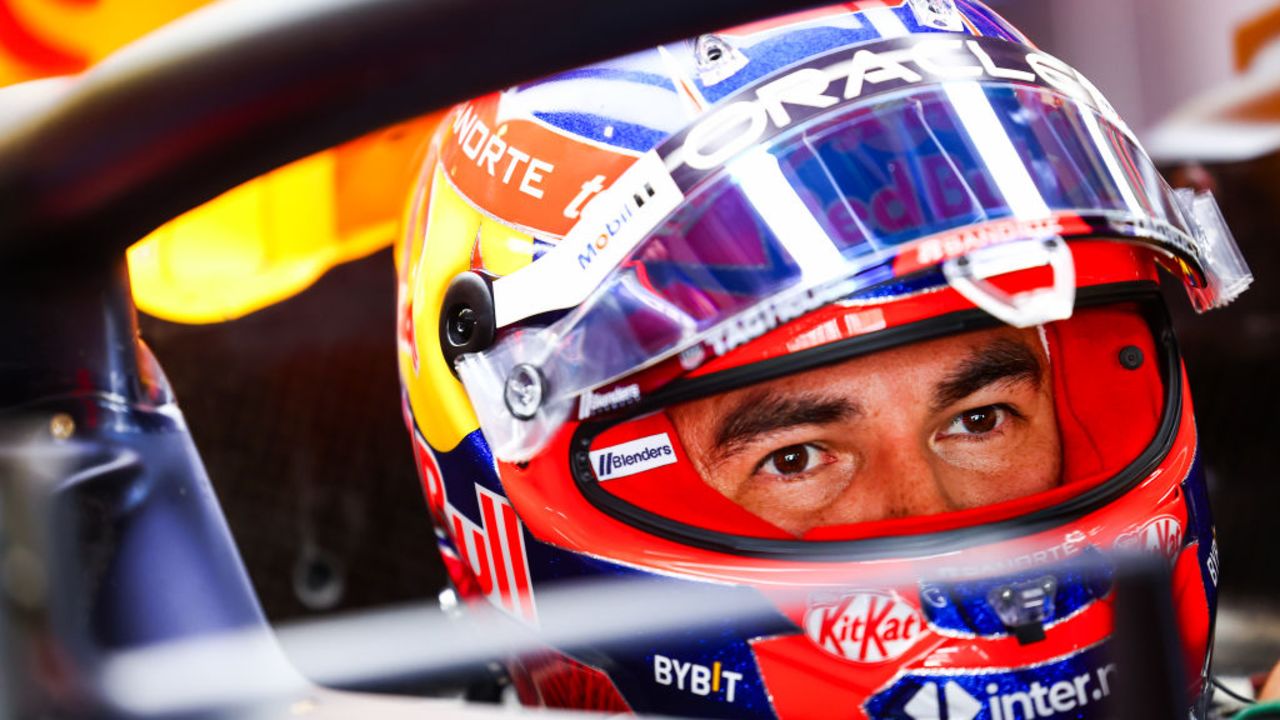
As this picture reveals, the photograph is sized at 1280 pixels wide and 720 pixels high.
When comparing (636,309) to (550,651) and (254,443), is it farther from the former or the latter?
(254,443)

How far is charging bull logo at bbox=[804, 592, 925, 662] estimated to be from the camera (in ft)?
2.51

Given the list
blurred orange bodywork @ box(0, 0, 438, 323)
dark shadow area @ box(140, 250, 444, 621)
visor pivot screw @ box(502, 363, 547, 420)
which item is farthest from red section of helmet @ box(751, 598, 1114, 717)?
dark shadow area @ box(140, 250, 444, 621)

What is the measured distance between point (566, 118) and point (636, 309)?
0.19 meters

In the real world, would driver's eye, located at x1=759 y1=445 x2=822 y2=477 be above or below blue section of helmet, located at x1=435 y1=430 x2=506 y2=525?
below

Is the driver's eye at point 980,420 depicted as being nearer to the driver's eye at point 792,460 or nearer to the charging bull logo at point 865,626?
the driver's eye at point 792,460

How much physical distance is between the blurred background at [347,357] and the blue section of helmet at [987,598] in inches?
24.0

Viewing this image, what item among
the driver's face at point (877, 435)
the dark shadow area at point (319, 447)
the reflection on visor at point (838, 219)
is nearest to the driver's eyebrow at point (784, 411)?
the driver's face at point (877, 435)

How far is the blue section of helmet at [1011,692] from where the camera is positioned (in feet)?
2.47

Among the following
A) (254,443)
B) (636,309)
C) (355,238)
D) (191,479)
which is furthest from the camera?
(254,443)

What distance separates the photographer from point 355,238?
1505 millimetres

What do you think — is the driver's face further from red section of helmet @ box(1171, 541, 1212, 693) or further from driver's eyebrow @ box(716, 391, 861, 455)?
red section of helmet @ box(1171, 541, 1212, 693)

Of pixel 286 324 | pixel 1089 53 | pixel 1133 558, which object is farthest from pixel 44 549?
pixel 286 324

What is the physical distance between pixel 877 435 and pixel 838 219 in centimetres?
22

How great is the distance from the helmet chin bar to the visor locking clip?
0.17 m
